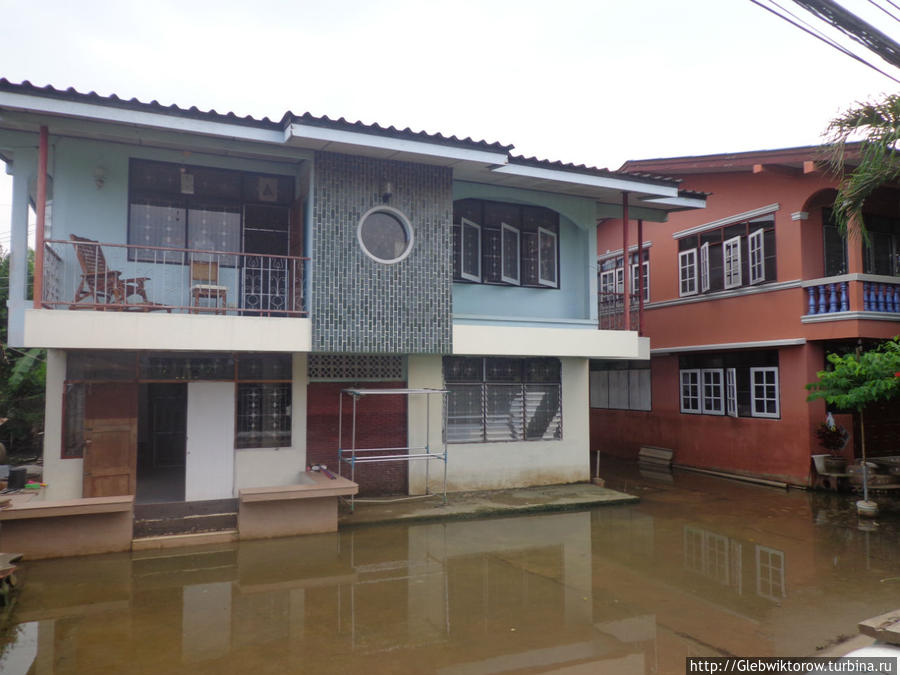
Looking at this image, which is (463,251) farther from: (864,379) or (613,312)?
(864,379)

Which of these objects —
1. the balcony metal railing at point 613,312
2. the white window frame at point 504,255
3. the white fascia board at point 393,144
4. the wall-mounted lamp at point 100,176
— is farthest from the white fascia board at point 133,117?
the balcony metal railing at point 613,312

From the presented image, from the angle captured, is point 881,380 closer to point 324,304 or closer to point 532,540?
point 532,540

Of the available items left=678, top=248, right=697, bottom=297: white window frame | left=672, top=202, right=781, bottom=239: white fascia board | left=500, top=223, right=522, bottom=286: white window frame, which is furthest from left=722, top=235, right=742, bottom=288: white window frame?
left=500, top=223, right=522, bottom=286: white window frame

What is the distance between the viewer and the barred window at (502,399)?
11.2 meters

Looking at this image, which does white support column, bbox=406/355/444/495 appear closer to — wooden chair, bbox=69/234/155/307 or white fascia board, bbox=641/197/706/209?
wooden chair, bbox=69/234/155/307

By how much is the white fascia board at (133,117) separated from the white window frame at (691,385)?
1058 cm

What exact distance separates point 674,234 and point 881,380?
6614 mm

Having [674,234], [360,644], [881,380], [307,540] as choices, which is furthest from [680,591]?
[674,234]

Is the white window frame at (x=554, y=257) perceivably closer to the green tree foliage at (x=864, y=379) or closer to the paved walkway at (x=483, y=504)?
the paved walkway at (x=483, y=504)

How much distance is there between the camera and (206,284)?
933cm

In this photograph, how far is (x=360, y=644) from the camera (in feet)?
16.8

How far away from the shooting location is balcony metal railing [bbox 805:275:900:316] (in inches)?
439

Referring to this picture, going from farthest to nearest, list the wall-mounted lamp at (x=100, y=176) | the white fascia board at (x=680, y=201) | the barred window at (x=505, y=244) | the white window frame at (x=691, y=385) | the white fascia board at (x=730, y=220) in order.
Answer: the white window frame at (x=691, y=385)
the white fascia board at (x=730, y=220)
the white fascia board at (x=680, y=201)
the barred window at (x=505, y=244)
the wall-mounted lamp at (x=100, y=176)

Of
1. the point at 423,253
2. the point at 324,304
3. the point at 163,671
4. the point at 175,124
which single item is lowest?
the point at 163,671
